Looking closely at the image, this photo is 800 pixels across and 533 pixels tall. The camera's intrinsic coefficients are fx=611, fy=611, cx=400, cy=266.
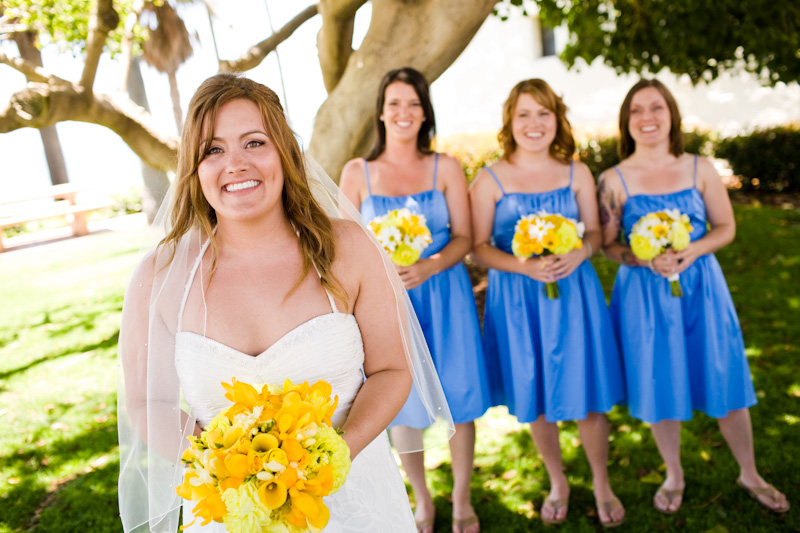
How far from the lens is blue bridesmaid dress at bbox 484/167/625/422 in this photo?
371cm

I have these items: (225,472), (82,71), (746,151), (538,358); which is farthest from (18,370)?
(746,151)

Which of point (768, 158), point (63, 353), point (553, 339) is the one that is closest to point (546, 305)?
point (553, 339)

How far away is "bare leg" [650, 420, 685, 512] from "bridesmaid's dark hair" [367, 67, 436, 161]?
2337 mm

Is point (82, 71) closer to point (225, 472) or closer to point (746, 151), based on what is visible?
point (225, 472)

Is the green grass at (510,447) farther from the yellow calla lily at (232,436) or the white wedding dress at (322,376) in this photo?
the yellow calla lily at (232,436)

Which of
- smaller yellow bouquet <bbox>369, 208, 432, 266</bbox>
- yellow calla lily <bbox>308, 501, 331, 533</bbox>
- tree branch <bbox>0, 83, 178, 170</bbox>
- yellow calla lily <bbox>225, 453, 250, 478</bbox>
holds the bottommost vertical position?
yellow calla lily <bbox>308, 501, 331, 533</bbox>

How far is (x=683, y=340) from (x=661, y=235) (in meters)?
0.70

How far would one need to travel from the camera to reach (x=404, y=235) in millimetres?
3477

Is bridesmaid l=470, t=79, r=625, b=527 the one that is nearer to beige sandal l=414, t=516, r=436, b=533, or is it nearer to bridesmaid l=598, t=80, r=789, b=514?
bridesmaid l=598, t=80, r=789, b=514

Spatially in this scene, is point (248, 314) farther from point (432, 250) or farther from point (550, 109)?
point (550, 109)

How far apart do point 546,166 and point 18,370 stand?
7.07m

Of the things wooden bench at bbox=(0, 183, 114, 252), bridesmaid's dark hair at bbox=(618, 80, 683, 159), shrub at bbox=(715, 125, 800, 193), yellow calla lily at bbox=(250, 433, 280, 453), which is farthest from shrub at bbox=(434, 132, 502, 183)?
yellow calla lily at bbox=(250, 433, 280, 453)

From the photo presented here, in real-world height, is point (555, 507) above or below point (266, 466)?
below

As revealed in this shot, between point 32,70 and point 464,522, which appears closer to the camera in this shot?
point 464,522
